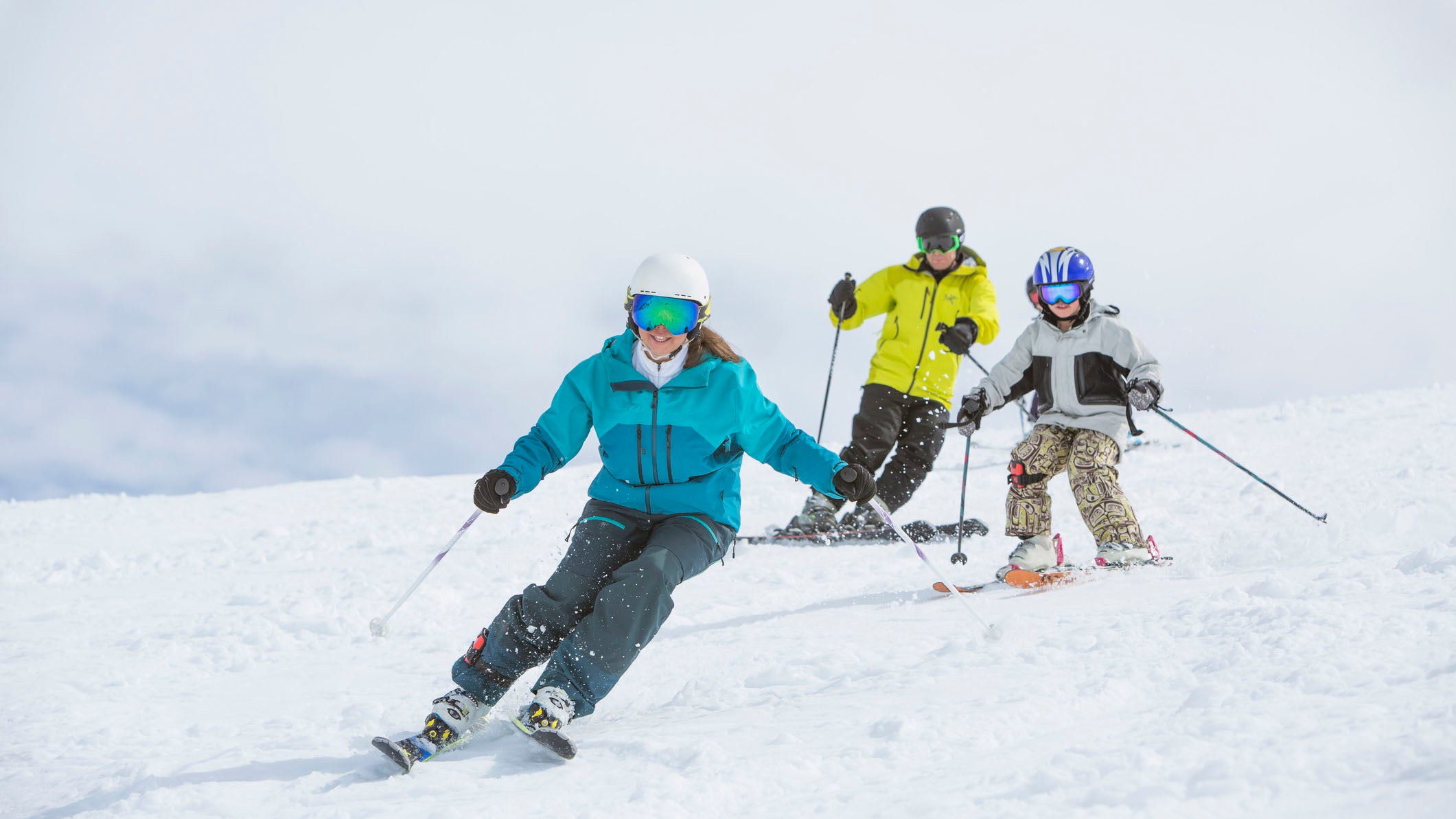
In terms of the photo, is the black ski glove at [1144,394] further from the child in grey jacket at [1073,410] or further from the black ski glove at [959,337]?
the black ski glove at [959,337]

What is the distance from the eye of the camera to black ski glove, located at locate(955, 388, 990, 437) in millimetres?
5504

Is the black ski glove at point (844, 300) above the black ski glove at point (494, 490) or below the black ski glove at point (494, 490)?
above

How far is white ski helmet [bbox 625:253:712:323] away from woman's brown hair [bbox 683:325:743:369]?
7 centimetres

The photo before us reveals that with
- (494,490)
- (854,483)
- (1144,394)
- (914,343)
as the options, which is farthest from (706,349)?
(914,343)

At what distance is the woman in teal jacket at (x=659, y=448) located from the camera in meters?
3.61

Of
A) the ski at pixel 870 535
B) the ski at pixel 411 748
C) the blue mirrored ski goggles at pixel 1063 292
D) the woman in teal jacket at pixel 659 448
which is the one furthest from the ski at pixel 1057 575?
the ski at pixel 411 748

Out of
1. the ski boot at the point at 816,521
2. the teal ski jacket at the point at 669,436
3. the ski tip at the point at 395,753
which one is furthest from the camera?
the ski boot at the point at 816,521

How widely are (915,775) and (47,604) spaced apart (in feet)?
21.7

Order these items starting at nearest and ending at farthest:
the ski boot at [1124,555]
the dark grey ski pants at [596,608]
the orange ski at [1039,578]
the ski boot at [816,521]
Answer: the dark grey ski pants at [596,608]
the orange ski at [1039,578]
the ski boot at [1124,555]
the ski boot at [816,521]

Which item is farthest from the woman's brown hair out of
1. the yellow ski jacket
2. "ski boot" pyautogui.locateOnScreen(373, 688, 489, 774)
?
the yellow ski jacket

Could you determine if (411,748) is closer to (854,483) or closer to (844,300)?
(854,483)

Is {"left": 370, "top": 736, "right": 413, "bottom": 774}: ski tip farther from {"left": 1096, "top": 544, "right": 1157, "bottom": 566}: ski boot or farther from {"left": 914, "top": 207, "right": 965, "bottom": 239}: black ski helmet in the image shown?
{"left": 914, "top": 207, "right": 965, "bottom": 239}: black ski helmet

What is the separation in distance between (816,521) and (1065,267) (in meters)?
3.25

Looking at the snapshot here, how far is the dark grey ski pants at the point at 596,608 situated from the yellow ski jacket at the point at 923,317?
4.28 m
